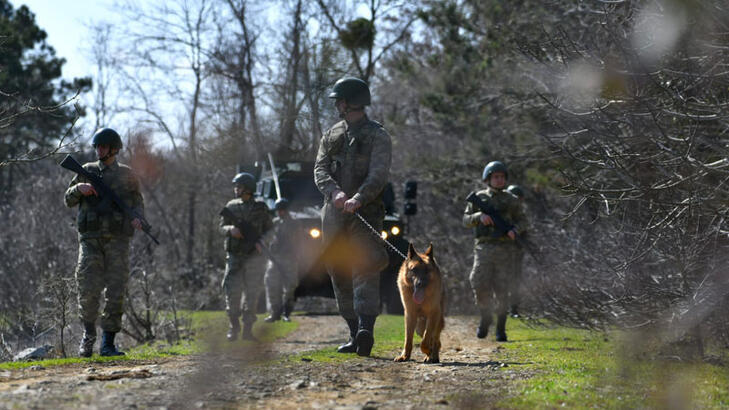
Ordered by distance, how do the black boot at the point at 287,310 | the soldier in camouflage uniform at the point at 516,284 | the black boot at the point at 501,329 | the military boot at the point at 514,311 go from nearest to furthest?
the black boot at the point at 501,329, the soldier in camouflage uniform at the point at 516,284, the black boot at the point at 287,310, the military boot at the point at 514,311

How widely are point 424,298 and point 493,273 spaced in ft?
13.1

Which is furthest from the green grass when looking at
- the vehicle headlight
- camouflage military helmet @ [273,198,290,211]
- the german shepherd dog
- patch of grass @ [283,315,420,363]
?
the german shepherd dog

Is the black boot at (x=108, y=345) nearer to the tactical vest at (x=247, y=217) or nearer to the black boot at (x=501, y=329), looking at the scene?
the tactical vest at (x=247, y=217)

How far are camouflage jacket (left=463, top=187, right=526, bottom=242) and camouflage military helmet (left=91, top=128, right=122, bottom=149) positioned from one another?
4.49m

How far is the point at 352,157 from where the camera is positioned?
8.67 m

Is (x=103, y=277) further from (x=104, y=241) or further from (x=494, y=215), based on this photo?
(x=494, y=215)

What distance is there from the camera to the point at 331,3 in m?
25.0

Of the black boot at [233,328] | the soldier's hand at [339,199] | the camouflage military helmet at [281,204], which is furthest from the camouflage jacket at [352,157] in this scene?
the camouflage military helmet at [281,204]

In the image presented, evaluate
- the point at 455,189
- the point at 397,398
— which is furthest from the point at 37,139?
the point at 397,398

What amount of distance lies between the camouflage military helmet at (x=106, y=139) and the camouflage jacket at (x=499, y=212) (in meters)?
4.49

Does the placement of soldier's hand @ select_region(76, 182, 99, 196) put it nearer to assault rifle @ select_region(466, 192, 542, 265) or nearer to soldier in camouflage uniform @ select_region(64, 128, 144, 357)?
soldier in camouflage uniform @ select_region(64, 128, 144, 357)

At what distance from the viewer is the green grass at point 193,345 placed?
324 inches

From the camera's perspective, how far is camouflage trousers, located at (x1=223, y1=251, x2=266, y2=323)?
12594 millimetres

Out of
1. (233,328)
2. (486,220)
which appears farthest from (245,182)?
(486,220)
